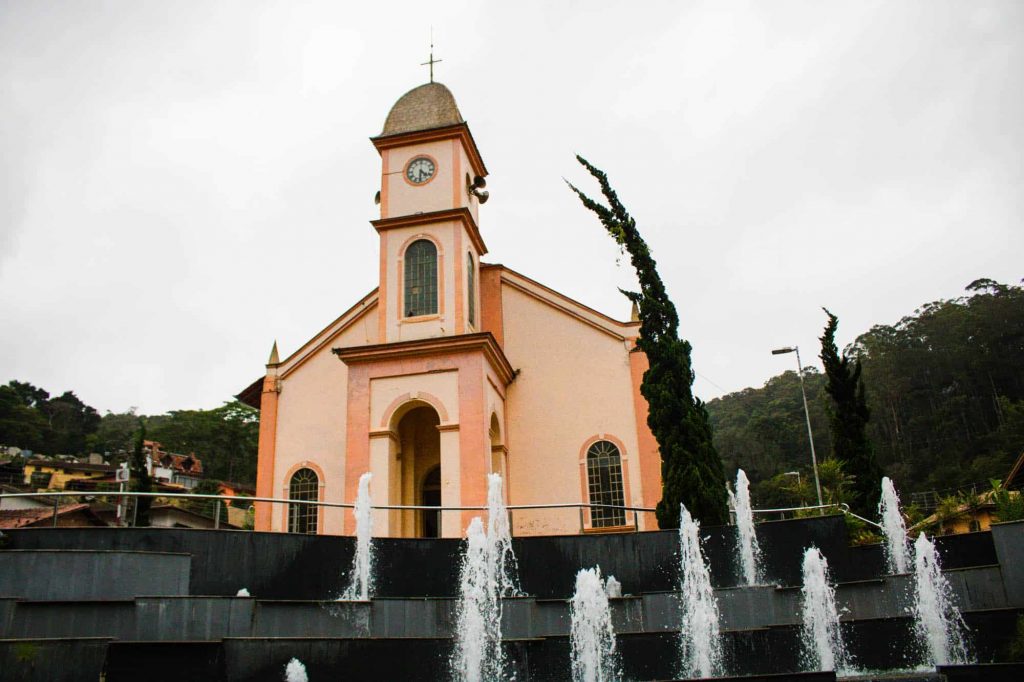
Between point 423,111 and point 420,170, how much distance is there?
2.14 meters

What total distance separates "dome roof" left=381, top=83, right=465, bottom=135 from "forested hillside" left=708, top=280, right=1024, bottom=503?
4095 cm

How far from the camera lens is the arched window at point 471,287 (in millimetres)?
25500

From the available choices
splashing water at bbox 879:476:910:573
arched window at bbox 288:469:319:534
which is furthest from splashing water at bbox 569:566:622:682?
arched window at bbox 288:469:319:534

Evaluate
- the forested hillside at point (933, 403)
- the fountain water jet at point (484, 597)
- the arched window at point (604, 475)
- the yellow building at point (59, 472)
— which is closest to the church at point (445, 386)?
the arched window at point (604, 475)

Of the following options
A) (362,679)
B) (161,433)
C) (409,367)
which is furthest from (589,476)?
(161,433)

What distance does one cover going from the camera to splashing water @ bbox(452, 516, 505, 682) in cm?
1336

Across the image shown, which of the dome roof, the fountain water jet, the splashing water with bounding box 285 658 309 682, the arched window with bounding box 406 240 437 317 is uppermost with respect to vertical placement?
the dome roof

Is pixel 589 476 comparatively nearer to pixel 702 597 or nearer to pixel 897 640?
pixel 702 597

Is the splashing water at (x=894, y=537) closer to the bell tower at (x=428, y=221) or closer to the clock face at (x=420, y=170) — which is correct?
the bell tower at (x=428, y=221)

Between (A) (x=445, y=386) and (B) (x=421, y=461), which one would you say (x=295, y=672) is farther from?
(B) (x=421, y=461)

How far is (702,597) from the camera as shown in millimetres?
15125

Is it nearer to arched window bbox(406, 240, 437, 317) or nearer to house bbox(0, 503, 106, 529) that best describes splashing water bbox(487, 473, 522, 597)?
house bbox(0, 503, 106, 529)

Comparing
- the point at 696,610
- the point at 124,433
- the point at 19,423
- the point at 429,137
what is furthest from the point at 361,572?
the point at 124,433

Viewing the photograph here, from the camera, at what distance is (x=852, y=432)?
21.0m
